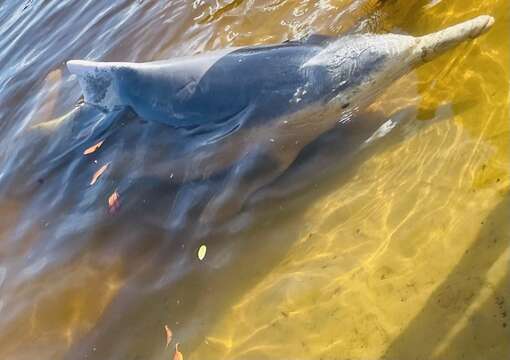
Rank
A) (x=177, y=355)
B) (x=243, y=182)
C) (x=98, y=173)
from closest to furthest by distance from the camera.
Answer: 1. (x=177, y=355)
2. (x=243, y=182)
3. (x=98, y=173)

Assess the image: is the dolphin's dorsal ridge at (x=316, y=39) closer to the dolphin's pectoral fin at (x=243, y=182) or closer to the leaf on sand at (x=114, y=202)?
the dolphin's pectoral fin at (x=243, y=182)

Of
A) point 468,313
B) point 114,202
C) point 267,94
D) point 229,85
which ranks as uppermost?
point 229,85

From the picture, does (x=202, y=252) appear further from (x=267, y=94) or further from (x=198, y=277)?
(x=267, y=94)

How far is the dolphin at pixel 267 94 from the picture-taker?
4.42m

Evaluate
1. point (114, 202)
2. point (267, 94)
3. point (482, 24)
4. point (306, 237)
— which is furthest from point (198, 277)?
point (482, 24)

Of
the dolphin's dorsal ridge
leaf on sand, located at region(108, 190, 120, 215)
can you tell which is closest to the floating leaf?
leaf on sand, located at region(108, 190, 120, 215)

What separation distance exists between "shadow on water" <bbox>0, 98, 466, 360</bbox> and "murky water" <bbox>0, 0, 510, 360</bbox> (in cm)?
1

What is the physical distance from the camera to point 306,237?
3.83 m

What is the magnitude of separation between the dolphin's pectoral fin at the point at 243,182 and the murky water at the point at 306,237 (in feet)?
0.32

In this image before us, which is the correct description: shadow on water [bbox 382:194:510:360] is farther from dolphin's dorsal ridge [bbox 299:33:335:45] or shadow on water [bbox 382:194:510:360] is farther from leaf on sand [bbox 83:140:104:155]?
leaf on sand [bbox 83:140:104:155]

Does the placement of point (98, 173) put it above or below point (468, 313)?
above

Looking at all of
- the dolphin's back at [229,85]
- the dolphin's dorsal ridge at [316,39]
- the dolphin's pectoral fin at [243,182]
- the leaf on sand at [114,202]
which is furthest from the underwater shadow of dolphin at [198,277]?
the dolphin's dorsal ridge at [316,39]

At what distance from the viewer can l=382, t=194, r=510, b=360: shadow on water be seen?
2.73 meters

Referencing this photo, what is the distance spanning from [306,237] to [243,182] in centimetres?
88
